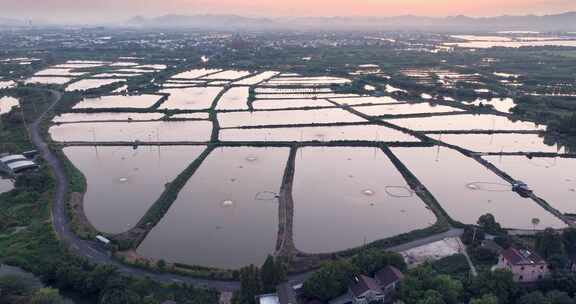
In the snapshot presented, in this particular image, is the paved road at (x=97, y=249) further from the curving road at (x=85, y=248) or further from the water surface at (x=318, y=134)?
the water surface at (x=318, y=134)

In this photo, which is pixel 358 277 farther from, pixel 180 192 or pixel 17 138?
pixel 17 138

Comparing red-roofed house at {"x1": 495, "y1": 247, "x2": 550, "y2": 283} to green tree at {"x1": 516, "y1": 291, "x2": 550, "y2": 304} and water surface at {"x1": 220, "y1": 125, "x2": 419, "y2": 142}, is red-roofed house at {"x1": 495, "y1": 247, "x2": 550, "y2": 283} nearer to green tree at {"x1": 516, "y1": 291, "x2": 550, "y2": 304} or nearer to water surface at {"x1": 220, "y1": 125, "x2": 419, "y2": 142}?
green tree at {"x1": 516, "y1": 291, "x2": 550, "y2": 304}

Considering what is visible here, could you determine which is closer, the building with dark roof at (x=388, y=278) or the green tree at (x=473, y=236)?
the building with dark roof at (x=388, y=278)

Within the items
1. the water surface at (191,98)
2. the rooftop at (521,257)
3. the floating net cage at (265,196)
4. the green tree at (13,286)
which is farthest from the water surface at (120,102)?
the rooftop at (521,257)

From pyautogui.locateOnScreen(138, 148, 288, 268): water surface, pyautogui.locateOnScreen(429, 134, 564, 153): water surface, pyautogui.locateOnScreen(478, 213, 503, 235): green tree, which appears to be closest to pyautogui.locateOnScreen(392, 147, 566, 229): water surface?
pyautogui.locateOnScreen(478, 213, 503, 235): green tree

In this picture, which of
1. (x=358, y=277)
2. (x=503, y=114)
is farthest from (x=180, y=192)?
(x=503, y=114)

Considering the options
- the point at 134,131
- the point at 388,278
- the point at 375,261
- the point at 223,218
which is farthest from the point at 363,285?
the point at 134,131
